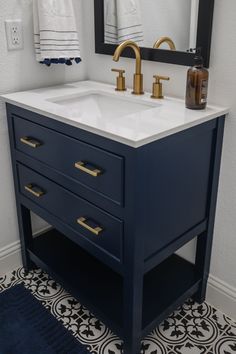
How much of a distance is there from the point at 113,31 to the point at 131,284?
1015 mm

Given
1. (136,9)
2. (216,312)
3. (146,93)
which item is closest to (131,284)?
(216,312)

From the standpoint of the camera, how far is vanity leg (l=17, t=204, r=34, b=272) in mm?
1663

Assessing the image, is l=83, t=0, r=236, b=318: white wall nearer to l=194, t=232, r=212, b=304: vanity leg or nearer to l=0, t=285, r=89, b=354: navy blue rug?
l=194, t=232, r=212, b=304: vanity leg

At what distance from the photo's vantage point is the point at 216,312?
154cm

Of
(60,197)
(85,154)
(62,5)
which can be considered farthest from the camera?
(62,5)

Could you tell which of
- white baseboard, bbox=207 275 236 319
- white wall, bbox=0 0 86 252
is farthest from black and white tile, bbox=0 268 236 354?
white wall, bbox=0 0 86 252

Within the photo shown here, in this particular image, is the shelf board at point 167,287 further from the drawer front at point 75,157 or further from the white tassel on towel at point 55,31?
the white tassel on towel at point 55,31

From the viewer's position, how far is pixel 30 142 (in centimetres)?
140

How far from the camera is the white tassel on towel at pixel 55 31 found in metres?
1.44

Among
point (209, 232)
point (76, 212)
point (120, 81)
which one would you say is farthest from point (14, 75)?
point (209, 232)

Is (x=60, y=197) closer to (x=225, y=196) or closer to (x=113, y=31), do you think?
(x=225, y=196)

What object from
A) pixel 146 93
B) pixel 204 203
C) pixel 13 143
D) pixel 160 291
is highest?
pixel 146 93

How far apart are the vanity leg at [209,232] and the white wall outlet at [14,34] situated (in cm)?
84

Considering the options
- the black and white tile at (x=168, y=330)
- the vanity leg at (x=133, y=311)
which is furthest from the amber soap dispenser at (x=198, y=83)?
the black and white tile at (x=168, y=330)
